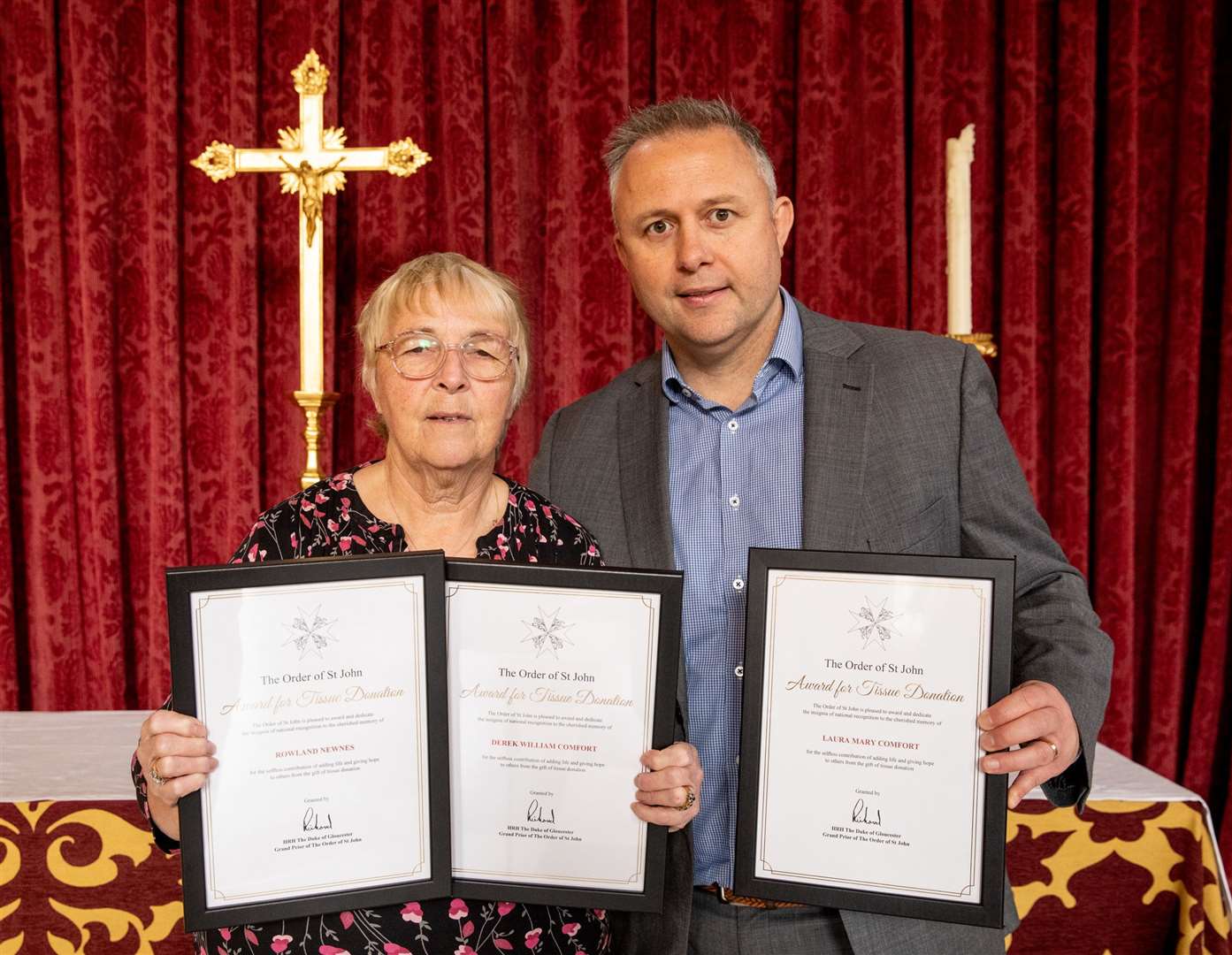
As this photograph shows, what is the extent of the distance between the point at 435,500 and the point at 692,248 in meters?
0.58

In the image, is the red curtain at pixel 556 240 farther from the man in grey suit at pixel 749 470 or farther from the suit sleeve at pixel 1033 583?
the suit sleeve at pixel 1033 583

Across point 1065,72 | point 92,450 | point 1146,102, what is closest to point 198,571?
point 92,450

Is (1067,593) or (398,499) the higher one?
(398,499)

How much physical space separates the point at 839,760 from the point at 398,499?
0.79 meters

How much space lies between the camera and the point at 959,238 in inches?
91.0

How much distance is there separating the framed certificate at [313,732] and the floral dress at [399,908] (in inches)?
3.7

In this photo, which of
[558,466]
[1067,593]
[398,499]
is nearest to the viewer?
[1067,593]

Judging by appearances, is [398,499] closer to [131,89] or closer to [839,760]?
[839,760]

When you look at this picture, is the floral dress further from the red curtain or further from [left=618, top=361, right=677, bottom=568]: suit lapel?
the red curtain

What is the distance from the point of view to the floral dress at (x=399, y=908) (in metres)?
1.42

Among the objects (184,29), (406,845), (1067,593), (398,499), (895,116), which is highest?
(184,29)

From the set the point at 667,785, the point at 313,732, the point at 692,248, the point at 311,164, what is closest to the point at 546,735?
the point at 667,785

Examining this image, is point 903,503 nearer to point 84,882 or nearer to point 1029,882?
point 1029,882

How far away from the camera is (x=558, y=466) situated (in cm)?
184
